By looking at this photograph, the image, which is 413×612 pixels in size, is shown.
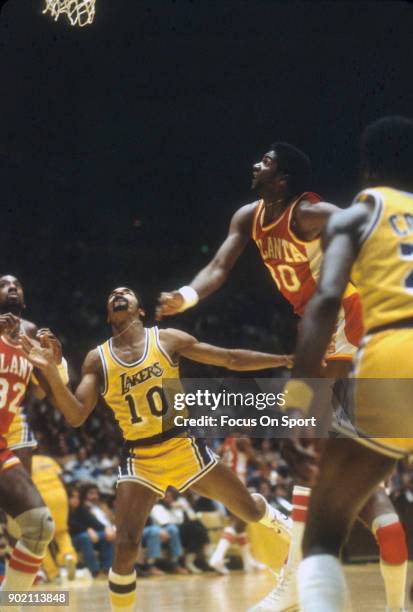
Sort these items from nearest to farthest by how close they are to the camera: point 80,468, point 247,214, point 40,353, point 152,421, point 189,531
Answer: point 40,353, point 247,214, point 152,421, point 80,468, point 189,531

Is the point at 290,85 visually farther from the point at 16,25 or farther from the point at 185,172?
the point at 185,172

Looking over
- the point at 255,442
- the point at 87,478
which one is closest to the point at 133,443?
the point at 87,478

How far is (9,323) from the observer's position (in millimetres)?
5223

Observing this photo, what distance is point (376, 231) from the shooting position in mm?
2783

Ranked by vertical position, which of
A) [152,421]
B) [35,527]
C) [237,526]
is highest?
[152,421]

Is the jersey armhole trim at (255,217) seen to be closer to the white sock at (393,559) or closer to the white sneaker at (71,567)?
the white sock at (393,559)

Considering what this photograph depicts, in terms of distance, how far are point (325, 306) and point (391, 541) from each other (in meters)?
2.03

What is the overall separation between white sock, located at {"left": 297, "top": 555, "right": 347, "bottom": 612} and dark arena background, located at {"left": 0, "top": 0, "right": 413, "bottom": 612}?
9.53 ft

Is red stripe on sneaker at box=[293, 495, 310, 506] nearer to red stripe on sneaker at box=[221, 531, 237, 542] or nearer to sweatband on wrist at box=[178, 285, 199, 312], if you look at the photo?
sweatband on wrist at box=[178, 285, 199, 312]

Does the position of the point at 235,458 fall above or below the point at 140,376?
below

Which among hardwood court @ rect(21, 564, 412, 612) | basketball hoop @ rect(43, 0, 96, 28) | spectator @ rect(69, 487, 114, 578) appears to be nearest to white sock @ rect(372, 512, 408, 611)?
hardwood court @ rect(21, 564, 412, 612)

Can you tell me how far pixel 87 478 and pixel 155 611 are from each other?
397 centimetres

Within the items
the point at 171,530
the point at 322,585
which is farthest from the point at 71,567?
the point at 322,585

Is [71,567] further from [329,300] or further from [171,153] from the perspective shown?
[329,300]
